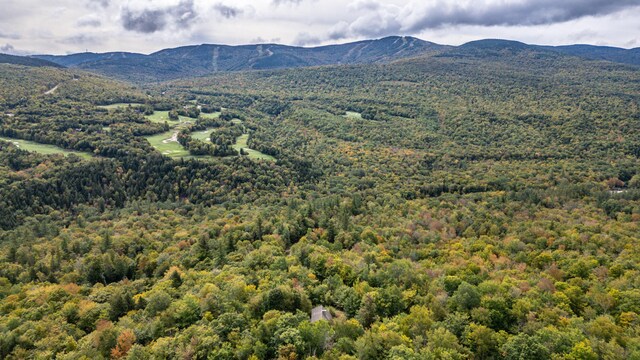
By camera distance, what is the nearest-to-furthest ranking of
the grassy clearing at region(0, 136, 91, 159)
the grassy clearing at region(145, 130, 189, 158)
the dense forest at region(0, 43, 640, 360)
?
the dense forest at region(0, 43, 640, 360) < the grassy clearing at region(0, 136, 91, 159) < the grassy clearing at region(145, 130, 189, 158)

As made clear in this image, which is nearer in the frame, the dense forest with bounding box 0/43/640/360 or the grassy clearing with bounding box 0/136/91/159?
the dense forest with bounding box 0/43/640/360

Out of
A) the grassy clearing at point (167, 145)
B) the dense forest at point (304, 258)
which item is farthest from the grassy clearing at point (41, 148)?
the grassy clearing at point (167, 145)

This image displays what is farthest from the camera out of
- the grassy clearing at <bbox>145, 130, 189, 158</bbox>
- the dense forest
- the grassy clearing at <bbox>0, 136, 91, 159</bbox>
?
the grassy clearing at <bbox>145, 130, 189, 158</bbox>

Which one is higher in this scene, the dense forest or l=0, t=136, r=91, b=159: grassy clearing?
l=0, t=136, r=91, b=159: grassy clearing

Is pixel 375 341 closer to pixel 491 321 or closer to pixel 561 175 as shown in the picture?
pixel 491 321

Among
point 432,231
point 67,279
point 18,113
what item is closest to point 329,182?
point 432,231

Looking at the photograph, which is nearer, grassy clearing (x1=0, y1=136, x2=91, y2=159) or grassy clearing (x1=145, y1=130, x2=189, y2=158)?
grassy clearing (x1=0, y1=136, x2=91, y2=159)

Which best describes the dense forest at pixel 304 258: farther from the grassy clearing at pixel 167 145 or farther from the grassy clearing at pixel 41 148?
the grassy clearing at pixel 167 145

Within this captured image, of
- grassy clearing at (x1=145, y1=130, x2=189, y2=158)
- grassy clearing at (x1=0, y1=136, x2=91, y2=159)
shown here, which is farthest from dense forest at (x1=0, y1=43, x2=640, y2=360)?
grassy clearing at (x1=145, y1=130, x2=189, y2=158)

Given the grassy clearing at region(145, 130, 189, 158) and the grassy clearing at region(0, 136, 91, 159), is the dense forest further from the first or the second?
the grassy clearing at region(145, 130, 189, 158)
